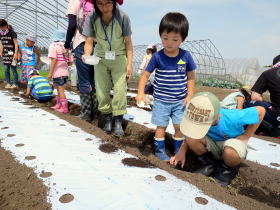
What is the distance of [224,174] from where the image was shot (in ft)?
5.38

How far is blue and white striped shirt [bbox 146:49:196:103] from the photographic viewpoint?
193 centimetres

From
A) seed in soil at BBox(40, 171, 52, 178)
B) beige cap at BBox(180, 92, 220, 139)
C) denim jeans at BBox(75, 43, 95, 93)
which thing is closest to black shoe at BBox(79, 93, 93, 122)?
denim jeans at BBox(75, 43, 95, 93)

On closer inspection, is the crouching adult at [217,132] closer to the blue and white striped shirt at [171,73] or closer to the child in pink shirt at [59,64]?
the blue and white striped shirt at [171,73]

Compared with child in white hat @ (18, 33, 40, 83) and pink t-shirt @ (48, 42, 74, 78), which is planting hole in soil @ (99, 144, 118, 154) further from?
child in white hat @ (18, 33, 40, 83)

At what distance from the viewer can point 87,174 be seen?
54.2 inches

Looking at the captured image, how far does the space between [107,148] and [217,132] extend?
87cm

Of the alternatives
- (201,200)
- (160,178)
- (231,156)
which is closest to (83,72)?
(160,178)

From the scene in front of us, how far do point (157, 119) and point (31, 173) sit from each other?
1.05m

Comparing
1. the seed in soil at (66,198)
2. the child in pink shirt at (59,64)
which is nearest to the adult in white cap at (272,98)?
the child in pink shirt at (59,64)

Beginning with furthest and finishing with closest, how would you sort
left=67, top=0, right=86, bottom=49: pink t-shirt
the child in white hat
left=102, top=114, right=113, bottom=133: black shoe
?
the child in white hat < left=67, top=0, right=86, bottom=49: pink t-shirt < left=102, top=114, right=113, bottom=133: black shoe

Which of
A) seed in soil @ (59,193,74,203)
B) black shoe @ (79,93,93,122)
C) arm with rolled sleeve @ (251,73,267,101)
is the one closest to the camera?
seed in soil @ (59,193,74,203)

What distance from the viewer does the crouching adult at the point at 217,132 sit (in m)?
1.43

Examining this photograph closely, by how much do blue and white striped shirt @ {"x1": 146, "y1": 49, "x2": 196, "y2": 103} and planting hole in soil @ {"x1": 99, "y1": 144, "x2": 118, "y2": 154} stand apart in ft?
1.89

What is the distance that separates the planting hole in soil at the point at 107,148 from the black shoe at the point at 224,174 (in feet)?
2.57
